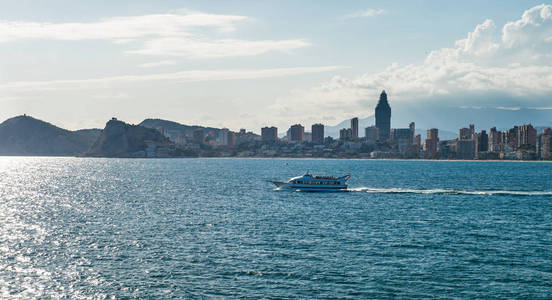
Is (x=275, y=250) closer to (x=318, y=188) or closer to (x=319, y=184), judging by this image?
(x=318, y=188)

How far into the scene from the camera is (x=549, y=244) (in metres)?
65.8

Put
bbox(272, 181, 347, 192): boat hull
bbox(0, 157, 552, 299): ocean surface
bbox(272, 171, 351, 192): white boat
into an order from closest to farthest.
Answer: bbox(0, 157, 552, 299): ocean surface → bbox(272, 181, 347, 192): boat hull → bbox(272, 171, 351, 192): white boat

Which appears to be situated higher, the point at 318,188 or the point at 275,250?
→ the point at 318,188

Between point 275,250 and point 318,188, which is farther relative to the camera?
point 318,188

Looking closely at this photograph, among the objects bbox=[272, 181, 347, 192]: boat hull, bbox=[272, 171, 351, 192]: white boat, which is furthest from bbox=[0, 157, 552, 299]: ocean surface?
bbox=[272, 171, 351, 192]: white boat

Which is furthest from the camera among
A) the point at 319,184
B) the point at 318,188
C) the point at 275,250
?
the point at 319,184

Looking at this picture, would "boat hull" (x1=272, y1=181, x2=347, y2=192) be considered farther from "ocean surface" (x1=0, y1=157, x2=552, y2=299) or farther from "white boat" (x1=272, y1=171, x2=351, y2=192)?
"ocean surface" (x1=0, y1=157, x2=552, y2=299)

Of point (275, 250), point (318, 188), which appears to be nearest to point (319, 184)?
point (318, 188)

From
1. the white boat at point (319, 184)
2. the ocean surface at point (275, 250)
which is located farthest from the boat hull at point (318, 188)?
the ocean surface at point (275, 250)

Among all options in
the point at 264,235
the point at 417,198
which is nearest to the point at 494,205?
the point at 417,198

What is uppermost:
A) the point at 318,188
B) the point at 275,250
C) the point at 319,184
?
the point at 319,184

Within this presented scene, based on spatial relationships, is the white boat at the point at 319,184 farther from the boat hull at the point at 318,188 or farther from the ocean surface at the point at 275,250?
the ocean surface at the point at 275,250

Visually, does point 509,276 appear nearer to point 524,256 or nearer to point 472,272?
Result: point 472,272

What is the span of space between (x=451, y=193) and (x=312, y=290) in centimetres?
10079
